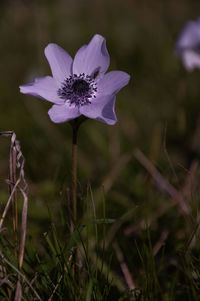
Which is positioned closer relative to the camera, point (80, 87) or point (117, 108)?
point (80, 87)

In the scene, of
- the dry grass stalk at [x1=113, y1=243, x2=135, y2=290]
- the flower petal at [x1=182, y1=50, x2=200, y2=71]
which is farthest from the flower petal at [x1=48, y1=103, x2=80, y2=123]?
the flower petal at [x1=182, y1=50, x2=200, y2=71]

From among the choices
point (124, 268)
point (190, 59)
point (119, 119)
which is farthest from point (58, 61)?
point (119, 119)

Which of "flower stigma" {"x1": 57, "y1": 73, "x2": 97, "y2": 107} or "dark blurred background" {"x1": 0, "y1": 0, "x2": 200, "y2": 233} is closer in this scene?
"flower stigma" {"x1": 57, "y1": 73, "x2": 97, "y2": 107}

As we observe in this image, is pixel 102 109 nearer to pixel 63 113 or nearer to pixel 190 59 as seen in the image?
pixel 63 113

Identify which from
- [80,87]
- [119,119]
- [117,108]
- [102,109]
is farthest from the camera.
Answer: [117,108]

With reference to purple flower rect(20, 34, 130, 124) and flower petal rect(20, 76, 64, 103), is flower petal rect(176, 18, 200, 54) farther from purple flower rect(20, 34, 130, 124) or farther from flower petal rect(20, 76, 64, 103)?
flower petal rect(20, 76, 64, 103)

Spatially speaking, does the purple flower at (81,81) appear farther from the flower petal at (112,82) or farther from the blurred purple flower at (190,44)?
the blurred purple flower at (190,44)

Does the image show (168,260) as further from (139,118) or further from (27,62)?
(27,62)
